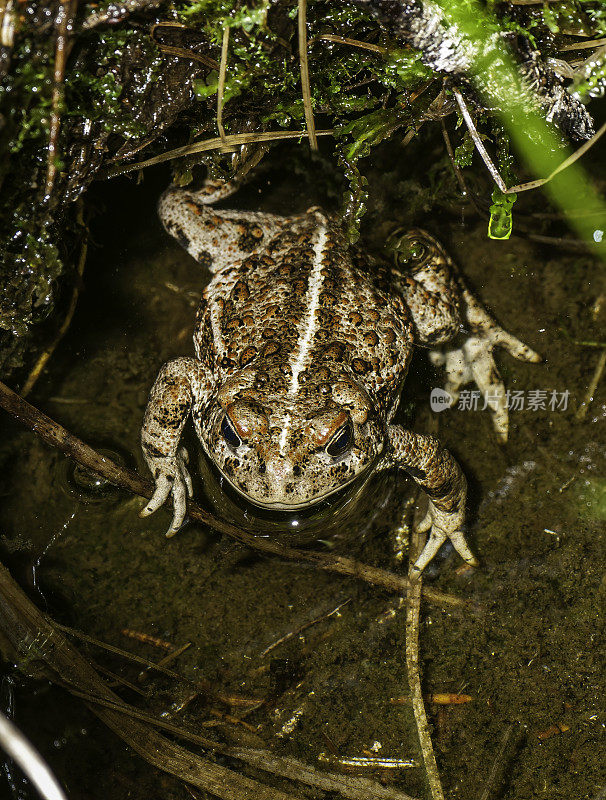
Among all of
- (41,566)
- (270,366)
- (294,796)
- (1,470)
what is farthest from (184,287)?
(294,796)

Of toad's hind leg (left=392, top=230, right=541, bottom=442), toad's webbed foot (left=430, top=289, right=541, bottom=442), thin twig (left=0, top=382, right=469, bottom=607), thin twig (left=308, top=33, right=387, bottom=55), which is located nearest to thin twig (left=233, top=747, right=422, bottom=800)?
thin twig (left=0, top=382, right=469, bottom=607)

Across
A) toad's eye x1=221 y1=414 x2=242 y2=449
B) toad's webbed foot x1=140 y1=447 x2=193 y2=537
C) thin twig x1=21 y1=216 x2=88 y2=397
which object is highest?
thin twig x1=21 y1=216 x2=88 y2=397

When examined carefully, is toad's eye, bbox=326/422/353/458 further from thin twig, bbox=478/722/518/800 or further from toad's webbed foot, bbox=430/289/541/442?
thin twig, bbox=478/722/518/800

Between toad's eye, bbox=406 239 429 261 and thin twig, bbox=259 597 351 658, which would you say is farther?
toad's eye, bbox=406 239 429 261

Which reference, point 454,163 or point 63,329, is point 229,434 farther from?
point 454,163

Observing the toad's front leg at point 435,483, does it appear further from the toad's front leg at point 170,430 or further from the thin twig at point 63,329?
the thin twig at point 63,329

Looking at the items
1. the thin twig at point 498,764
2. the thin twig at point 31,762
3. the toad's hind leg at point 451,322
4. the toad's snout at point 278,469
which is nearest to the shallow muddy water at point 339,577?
the thin twig at point 498,764

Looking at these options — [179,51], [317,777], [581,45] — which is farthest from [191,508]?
[581,45]
